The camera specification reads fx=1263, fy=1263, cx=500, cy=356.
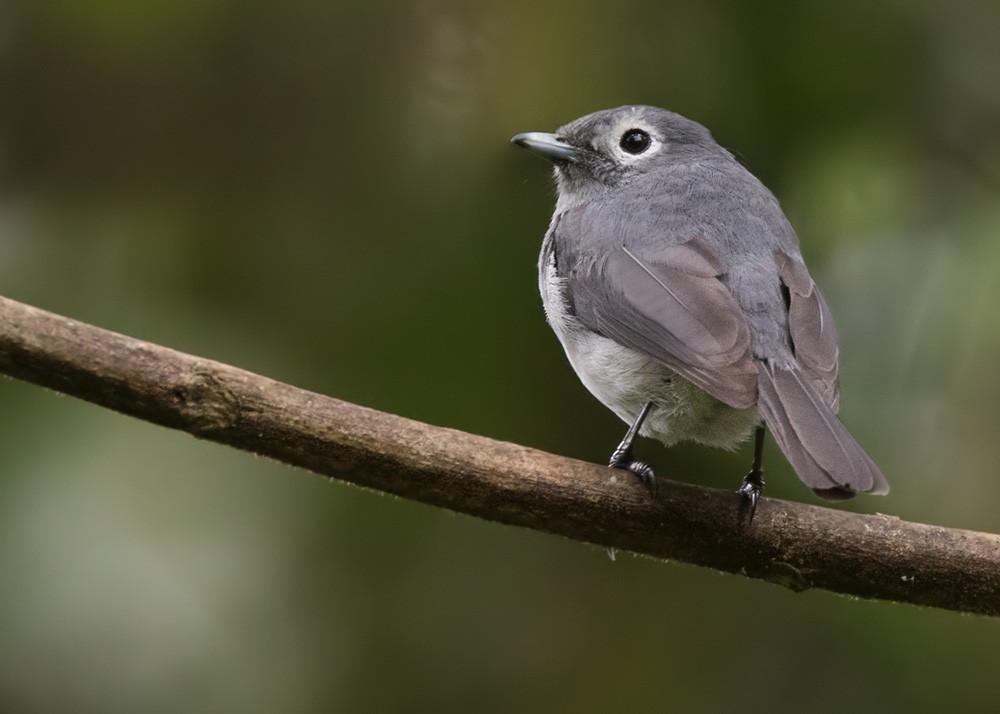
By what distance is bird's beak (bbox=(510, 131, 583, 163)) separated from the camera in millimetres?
4445

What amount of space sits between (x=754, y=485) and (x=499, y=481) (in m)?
0.80

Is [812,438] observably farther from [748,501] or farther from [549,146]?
[549,146]

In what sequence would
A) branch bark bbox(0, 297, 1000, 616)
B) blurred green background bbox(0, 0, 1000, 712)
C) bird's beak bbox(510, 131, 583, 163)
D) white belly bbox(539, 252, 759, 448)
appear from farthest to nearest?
1. bird's beak bbox(510, 131, 583, 163)
2. blurred green background bbox(0, 0, 1000, 712)
3. white belly bbox(539, 252, 759, 448)
4. branch bark bbox(0, 297, 1000, 616)

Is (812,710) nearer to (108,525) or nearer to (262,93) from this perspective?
(108,525)

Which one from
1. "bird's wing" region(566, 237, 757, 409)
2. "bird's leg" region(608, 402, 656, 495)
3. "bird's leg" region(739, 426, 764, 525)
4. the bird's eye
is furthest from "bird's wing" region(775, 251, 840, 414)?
the bird's eye

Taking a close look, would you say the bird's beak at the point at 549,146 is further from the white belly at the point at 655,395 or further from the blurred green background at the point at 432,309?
the white belly at the point at 655,395

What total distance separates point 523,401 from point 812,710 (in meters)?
1.59

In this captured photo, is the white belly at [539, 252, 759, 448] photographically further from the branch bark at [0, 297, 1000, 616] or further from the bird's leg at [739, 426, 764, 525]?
the branch bark at [0, 297, 1000, 616]

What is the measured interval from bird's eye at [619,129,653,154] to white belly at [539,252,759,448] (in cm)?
91

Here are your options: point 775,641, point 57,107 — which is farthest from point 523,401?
point 57,107

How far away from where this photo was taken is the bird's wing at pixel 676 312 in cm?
327

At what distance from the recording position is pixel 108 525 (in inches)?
158

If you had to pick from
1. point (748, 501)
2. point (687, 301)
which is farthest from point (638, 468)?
point (687, 301)

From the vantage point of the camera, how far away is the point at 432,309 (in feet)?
15.2
